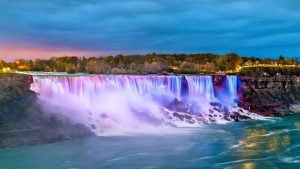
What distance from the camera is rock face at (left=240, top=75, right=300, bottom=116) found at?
235 feet

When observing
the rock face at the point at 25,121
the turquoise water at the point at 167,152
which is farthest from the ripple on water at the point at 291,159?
the rock face at the point at 25,121

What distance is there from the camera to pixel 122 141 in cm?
4378

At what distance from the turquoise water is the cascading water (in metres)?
5.55

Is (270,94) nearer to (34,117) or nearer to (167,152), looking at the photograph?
(34,117)

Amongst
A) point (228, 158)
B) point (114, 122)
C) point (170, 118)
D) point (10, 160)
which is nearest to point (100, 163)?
point (10, 160)

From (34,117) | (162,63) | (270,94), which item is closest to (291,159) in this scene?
(34,117)

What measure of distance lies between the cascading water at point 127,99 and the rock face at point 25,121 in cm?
171

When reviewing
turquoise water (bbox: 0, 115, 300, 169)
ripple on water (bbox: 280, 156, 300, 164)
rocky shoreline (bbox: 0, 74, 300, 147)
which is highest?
rocky shoreline (bbox: 0, 74, 300, 147)

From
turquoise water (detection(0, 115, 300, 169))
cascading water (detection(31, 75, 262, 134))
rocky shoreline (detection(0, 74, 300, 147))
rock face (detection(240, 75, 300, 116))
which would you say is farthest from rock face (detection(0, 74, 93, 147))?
rock face (detection(240, 75, 300, 116))

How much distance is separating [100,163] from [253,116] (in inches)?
1363

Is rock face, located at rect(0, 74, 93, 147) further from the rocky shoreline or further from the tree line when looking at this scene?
the tree line

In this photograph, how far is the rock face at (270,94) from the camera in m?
71.5

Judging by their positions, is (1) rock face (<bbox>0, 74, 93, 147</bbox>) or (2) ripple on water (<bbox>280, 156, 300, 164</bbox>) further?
(1) rock face (<bbox>0, 74, 93, 147</bbox>)

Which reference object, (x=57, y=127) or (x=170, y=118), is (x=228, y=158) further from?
(x=170, y=118)
